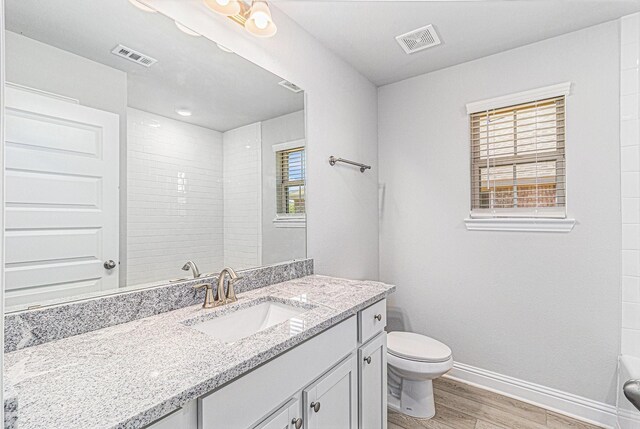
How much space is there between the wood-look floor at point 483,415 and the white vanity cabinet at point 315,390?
469 mm

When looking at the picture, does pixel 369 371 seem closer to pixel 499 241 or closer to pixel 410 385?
pixel 410 385

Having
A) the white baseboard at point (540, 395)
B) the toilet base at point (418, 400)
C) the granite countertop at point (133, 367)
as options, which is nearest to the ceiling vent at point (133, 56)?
the granite countertop at point (133, 367)

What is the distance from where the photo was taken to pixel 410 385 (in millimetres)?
2014

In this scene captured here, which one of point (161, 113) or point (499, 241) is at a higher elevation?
point (161, 113)

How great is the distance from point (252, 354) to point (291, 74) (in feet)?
5.17

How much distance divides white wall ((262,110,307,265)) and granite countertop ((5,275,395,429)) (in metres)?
0.57

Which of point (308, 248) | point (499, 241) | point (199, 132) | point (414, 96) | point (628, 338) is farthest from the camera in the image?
point (414, 96)

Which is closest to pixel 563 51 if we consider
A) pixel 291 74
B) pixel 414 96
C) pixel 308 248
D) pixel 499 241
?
pixel 414 96

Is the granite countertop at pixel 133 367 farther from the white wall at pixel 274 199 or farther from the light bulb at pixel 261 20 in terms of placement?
the light bulb at pixel 261 20

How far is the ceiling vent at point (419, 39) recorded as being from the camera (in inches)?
77.9

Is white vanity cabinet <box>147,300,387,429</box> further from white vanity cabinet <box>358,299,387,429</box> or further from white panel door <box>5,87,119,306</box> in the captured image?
white panel door <box>5,87,119,306</box>

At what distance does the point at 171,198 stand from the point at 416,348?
1680mm

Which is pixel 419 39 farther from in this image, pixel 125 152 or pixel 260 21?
pixel 125 152

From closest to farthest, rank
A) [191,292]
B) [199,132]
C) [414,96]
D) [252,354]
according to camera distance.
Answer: [252,354], [191,292], [199,132], [414,96]
